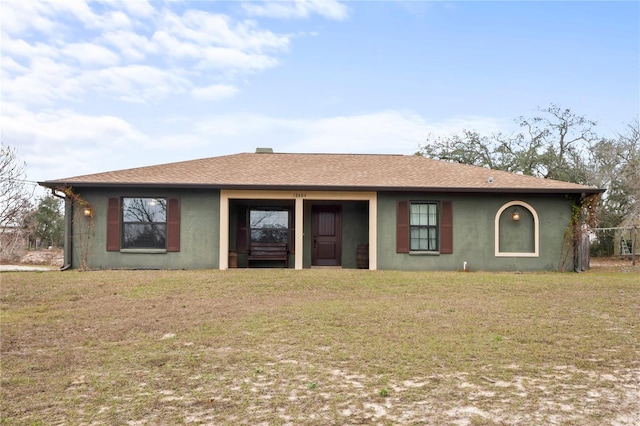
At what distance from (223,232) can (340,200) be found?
11.5 feet

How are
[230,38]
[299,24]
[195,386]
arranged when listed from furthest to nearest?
[299,24] → [230,38] → [195,386]

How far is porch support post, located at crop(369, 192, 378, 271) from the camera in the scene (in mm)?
13719

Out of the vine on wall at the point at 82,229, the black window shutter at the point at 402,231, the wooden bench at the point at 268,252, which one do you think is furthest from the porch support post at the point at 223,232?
the black window shutter at the point at 402,231

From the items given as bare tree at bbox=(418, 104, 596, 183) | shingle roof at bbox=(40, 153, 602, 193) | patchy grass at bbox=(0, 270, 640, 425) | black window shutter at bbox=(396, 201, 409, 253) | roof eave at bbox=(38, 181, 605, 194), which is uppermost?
bare tree at bbox=(418, 104, 596, 183)

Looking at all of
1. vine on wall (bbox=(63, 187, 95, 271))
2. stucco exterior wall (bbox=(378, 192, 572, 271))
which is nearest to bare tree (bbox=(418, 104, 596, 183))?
stucco exterior wall (bbox=(378, 192, 572, 271))

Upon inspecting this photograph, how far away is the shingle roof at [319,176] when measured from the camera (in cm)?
1344

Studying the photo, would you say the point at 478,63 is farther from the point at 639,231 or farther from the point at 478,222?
the point at 639,231

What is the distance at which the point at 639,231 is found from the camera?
2253 cm

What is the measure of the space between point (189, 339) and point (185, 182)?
26.3ft

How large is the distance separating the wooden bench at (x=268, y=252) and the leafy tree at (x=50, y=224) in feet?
50.8

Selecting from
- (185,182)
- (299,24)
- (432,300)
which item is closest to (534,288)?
(432,300)

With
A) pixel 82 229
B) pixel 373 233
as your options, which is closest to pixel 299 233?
pixel 373 233

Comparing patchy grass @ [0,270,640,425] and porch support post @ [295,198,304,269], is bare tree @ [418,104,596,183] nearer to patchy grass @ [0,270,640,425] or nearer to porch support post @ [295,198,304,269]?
porch support post @ [295,198,304,269]

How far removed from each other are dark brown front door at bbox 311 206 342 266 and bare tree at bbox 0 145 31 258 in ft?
32.8
